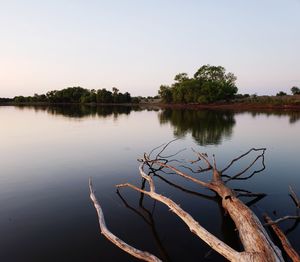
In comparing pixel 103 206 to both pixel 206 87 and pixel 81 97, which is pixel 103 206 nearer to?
pixel 206 87

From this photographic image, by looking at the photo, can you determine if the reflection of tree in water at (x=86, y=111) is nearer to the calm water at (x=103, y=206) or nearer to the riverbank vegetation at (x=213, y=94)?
the riverbank vegetation at (x=213, y=94)

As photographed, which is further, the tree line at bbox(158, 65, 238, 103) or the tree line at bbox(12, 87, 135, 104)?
the tree line at bbox(12, 87, 135, 104)

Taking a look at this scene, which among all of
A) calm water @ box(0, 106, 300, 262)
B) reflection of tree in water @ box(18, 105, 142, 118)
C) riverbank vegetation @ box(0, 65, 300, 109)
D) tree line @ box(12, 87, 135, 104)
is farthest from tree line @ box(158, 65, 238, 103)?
calm water @ box(0, 106, 300, 262)

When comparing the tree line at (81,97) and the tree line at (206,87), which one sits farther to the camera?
the tree line at (81,97)

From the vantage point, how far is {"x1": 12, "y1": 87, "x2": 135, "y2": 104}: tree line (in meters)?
178

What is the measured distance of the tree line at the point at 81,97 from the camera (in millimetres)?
178500

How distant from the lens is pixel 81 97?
602 ft

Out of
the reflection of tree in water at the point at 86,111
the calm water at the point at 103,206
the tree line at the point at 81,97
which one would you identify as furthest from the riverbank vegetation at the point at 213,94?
the calm water at the point at 103,206

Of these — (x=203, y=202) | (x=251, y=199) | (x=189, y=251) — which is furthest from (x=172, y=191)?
(x=189, y=251)

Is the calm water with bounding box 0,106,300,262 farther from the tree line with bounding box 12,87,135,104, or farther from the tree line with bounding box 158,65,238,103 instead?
the tree line with bounding box 12,87,135,104

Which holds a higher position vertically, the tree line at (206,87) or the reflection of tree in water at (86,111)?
the tree line at (206,87)

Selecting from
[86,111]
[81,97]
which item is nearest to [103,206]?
[86,111]

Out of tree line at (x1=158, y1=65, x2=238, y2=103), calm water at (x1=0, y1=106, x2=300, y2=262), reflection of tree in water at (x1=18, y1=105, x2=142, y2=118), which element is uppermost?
tree line at (x1=158, y1=65, x2=238, y2=103)

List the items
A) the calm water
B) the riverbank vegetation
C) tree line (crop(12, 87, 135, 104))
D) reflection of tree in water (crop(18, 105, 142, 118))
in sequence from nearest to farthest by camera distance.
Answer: the calm water
reflection of tree in water (crop(18, 105, 142, 118))
the riverbank vegetation
tree line (crop(12, 87, 135, 104))
